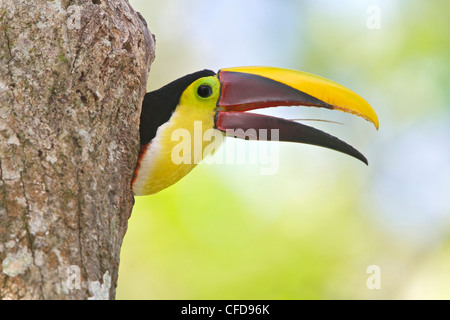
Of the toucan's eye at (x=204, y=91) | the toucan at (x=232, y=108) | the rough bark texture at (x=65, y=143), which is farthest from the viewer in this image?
the toucan's eye at (x=204, y=91)

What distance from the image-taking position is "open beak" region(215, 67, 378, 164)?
11.1ft

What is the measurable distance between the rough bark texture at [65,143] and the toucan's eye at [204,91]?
0.63 metres

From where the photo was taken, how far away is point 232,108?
140 inches

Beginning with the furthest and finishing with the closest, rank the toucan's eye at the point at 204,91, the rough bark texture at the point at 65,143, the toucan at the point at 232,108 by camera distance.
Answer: the toucan's eye at the point at 204,91, the toucan at the point at 232,108, the rough bark texture at the point at 65,143

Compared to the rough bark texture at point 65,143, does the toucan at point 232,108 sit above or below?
above

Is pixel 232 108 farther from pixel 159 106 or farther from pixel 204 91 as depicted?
pixel 159 106

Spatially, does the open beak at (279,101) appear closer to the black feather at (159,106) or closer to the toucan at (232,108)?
the toucan at (232,108)

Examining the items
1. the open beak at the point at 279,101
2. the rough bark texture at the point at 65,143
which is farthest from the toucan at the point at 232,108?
the rough bark texture at the point at 65,143

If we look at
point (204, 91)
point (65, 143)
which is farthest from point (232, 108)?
point (65, 143)

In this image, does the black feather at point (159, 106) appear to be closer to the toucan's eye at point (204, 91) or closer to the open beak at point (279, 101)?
the toucan's eye at point (204, 91)

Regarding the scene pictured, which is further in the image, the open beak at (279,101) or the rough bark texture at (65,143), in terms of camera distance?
the open beak at (279,101)

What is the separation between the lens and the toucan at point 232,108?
3.35 m

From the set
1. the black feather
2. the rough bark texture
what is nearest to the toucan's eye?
the black feather
